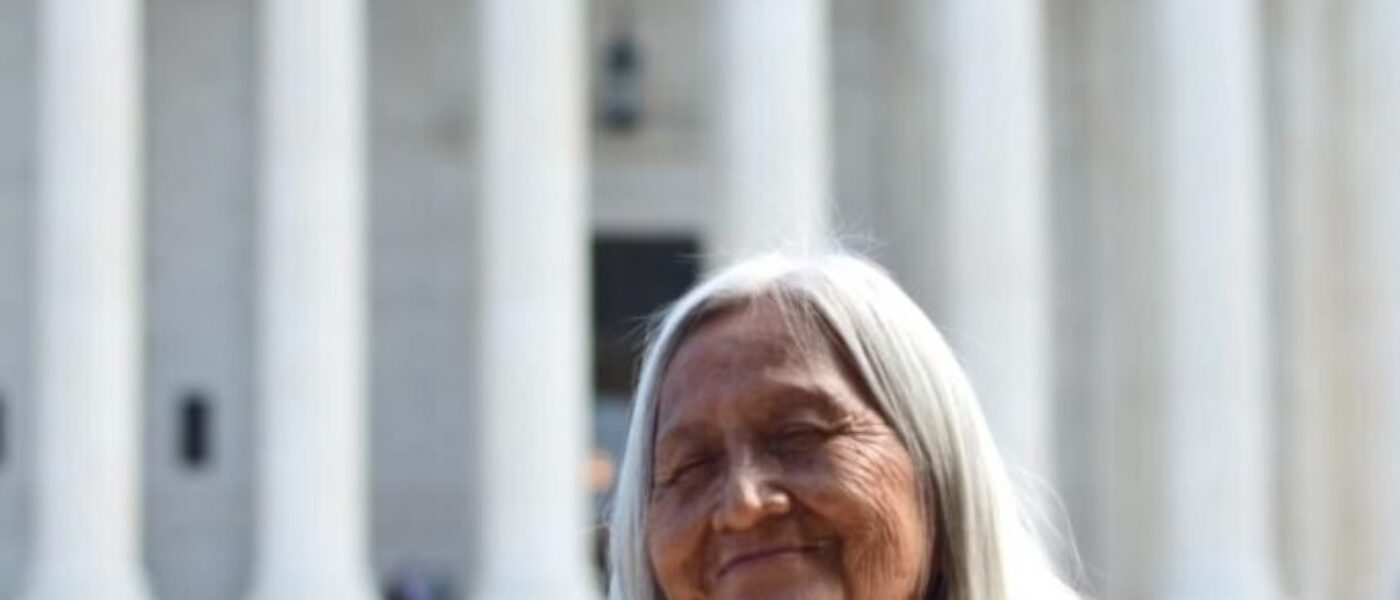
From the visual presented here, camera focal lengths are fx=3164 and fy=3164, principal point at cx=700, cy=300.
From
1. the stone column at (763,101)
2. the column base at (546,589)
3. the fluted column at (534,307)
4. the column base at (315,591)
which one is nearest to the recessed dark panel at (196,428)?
the column base at (315,591)

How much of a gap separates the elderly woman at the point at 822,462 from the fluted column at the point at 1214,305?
61898mm

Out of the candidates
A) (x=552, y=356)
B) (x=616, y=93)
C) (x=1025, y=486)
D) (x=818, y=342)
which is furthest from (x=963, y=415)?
(x=616, y=93)

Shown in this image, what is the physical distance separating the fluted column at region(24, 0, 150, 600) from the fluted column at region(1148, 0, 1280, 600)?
2177 centimetres

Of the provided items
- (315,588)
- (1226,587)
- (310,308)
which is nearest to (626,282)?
(310,308)

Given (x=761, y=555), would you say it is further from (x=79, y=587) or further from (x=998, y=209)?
(x=998, y=209)

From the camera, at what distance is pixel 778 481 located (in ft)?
13.6

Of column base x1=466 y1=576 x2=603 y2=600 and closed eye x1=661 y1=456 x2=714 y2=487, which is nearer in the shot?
closed eye x1=661 y1=456 x2=714 y2=487

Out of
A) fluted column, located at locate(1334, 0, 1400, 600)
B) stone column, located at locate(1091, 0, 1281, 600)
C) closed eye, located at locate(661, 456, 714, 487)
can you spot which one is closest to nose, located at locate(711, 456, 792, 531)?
closed eye, located at locate(661, 456, 714, 487)

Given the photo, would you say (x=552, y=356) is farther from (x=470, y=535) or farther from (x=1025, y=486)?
(x=1025, y=486)

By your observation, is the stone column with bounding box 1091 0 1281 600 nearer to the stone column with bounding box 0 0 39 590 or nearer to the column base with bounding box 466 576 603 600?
the column base with bounding box 466 576 603 600

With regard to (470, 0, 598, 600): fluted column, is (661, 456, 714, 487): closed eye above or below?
above

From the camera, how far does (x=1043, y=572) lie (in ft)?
14.4

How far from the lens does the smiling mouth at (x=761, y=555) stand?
408cm

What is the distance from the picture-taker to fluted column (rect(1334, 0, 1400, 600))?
67.6 m
